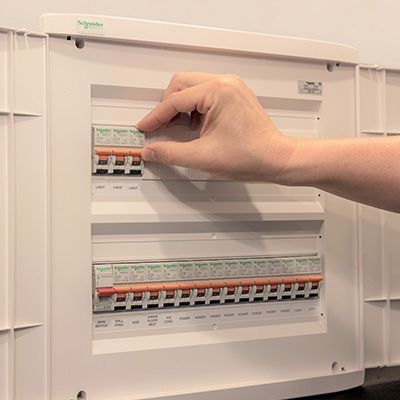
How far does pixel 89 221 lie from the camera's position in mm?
845

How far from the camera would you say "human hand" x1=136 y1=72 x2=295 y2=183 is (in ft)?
2.54

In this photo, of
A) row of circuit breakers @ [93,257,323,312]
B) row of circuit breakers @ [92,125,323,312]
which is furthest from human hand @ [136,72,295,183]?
row of circuit breakers @ [93,257,323,312]

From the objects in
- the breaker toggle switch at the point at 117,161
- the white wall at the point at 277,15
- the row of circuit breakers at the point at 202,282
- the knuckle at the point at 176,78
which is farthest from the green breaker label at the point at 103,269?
the white wall at the point at 277,15

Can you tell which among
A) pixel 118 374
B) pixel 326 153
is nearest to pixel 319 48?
pixel 326 153

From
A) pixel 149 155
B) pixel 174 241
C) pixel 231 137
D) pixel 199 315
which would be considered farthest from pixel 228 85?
pixel 199 315

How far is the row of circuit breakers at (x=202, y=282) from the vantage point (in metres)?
0.86

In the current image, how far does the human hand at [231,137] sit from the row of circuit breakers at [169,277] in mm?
103

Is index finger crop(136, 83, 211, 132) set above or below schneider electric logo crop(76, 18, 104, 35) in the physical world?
below

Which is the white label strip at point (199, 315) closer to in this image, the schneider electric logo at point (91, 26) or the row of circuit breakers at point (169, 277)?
the row of circuit breakers at point (169, 277)

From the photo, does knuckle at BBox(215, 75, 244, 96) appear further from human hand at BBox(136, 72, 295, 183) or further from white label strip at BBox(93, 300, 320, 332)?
white label strip at BBox(93, 300, 320, 332)

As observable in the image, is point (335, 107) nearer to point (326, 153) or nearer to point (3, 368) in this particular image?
point (326, 153)

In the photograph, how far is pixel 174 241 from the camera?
36.0 inches

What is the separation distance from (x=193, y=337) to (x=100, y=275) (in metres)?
0.21

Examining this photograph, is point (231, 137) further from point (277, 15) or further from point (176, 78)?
point (277, 15)
